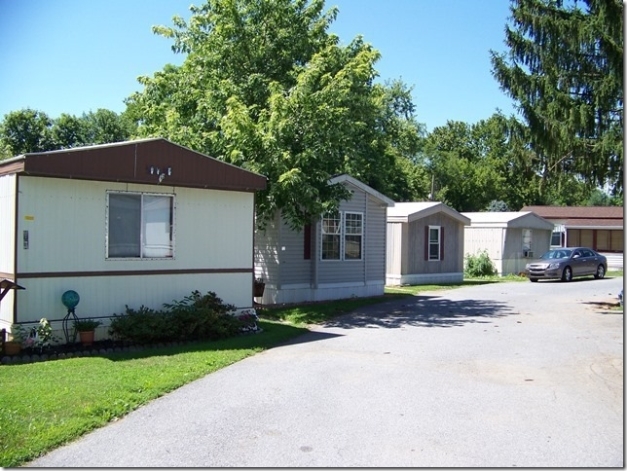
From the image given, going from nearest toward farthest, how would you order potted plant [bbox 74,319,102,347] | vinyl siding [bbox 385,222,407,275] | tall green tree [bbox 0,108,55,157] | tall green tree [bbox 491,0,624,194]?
1. potted plant [bbox 74,319,102,347]
2. tall green tree [bbox 491,0,624,194]
3. vinyl siding [bbox 385,222,407,275]
4. tall green tree [bbox 0,108,55,157]

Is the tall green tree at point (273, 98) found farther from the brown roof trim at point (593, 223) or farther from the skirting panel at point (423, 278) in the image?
the brown roof trim at point (593, 223)

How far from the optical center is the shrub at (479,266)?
29688 millimetres

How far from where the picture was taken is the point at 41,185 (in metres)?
10.1

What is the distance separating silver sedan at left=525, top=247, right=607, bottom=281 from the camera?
27062 mm

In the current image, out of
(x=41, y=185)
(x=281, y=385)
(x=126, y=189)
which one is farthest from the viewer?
(x=126, y=189)

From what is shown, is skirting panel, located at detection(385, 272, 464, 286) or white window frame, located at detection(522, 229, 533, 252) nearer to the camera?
skirting panel, located at detection(385, 272, 464, 286)

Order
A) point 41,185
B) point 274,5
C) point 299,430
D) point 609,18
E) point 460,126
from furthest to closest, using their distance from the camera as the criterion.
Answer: point 460,126 → point 274,5 → point 609,18 → point 41,185 → point 299,430

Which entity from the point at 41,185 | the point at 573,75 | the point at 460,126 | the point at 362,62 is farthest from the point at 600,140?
the point at 460,126

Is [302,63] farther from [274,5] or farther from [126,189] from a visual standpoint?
[126,189]

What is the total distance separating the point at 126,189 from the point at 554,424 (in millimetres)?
7837

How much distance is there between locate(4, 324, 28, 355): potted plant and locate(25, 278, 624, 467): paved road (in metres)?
3.18

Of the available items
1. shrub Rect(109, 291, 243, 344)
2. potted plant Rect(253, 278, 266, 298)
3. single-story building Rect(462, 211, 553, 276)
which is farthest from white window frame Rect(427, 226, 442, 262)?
shrub Rect(109, 291, 243, 344)

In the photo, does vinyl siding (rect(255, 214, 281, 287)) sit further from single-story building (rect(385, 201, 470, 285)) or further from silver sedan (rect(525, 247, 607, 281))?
silver sedan (rect(525, 247, 607, 281))

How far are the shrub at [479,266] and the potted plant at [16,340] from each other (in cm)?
2307
